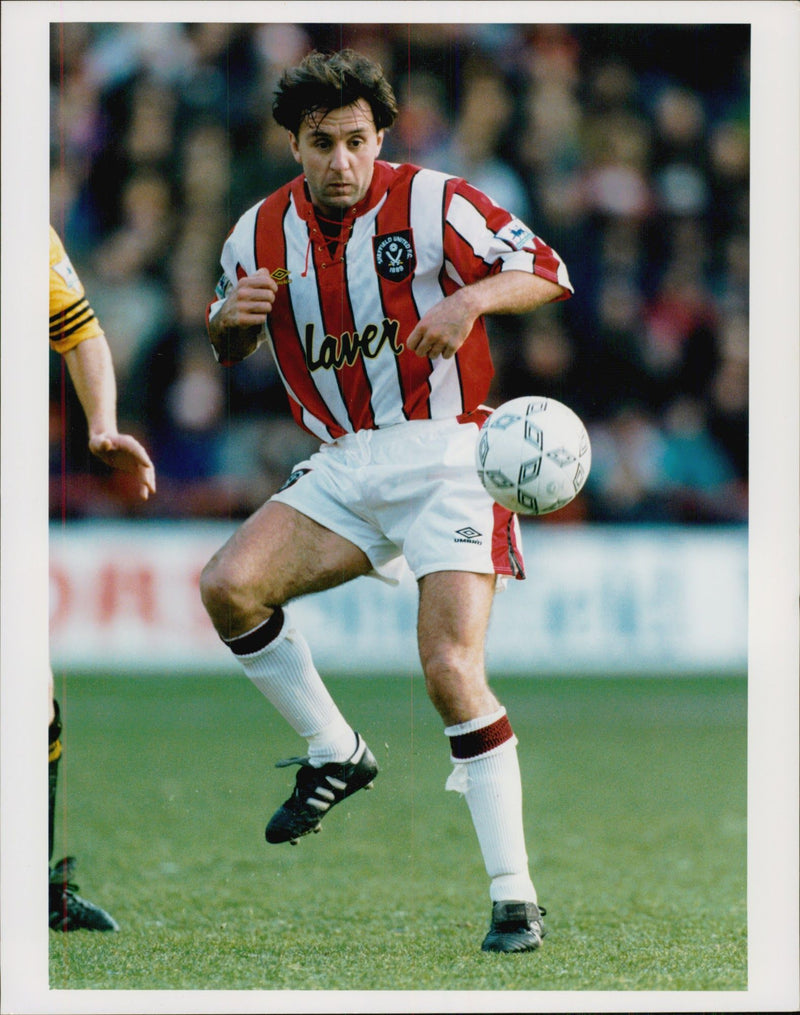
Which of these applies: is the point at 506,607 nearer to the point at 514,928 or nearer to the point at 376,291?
the point at 376,291

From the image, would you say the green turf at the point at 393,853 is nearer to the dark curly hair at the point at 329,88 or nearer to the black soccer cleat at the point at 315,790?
the black soccer cleat at the point at 315,790

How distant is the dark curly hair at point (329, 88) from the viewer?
162 inches

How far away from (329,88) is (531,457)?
1238 mm

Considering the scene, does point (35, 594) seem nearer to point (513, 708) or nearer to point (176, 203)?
point (513, 708)

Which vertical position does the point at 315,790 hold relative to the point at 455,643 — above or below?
below

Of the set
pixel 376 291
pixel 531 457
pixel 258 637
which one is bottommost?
pixel 258 637

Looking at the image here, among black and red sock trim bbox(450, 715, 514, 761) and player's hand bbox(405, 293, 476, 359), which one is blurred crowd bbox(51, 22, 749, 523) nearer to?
player's hand bbox(405, 293, 476, 359)

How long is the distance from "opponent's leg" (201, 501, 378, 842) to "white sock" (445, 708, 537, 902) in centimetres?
50

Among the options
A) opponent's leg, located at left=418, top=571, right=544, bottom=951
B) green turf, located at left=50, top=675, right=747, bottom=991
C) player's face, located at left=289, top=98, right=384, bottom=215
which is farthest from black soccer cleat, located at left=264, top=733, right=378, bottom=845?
player's face, located at left=289, top=98, right=384, bottom=215

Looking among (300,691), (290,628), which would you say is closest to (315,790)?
(300,691)

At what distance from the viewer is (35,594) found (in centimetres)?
418

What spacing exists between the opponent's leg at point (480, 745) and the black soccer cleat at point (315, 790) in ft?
1.51

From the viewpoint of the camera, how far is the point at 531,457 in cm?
384

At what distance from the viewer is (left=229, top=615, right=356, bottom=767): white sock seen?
4270mm
